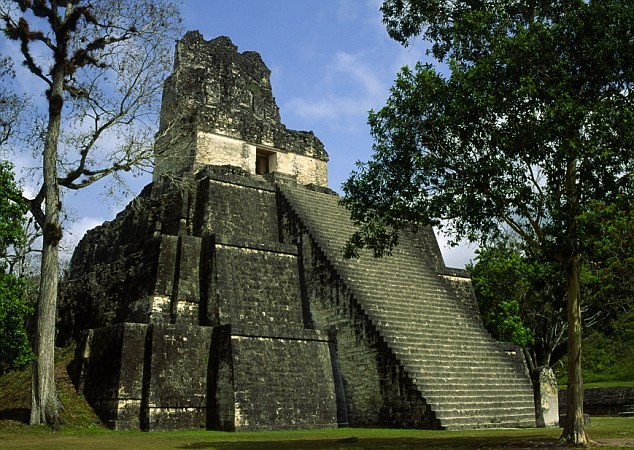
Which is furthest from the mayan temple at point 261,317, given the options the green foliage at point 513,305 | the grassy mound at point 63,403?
the green foliage at point 513,305

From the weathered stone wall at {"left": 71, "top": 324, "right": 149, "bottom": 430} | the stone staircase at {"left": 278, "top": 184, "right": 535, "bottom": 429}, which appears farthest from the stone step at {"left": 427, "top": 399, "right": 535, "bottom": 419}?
the weathered stone wall at {"left": 71, "top": 324, "right": 149, "bottom": 430}

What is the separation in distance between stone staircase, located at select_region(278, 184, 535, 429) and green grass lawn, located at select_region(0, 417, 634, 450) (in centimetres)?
97

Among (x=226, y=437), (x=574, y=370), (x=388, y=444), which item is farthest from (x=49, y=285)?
(x=574, y=370)

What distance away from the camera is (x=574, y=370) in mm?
8039

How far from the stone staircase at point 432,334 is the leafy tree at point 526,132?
300 centimetres

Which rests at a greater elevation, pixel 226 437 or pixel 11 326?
pixel 11 326

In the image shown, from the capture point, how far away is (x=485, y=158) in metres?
8.26

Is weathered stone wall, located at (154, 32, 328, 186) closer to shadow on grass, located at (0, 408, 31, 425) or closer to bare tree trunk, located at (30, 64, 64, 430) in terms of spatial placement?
bare tree trunk, located at (30, 64, 64, 430)

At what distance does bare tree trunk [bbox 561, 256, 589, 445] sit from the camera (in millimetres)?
7516

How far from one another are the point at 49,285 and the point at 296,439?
16.3 ft

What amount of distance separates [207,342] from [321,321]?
2610 mm

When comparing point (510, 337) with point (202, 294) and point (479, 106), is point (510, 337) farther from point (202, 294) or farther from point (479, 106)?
point (479, 106)

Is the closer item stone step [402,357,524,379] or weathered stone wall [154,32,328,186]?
stone step [402,357,524,379]

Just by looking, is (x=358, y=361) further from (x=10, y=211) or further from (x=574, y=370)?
(x=10, y=211)
